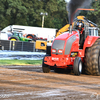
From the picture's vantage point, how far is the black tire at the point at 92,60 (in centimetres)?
1101

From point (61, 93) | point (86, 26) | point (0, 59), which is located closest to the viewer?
point (61, 93)

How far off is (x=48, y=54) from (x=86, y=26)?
6.52 feet

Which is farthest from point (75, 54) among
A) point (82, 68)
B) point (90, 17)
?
point (90, 17)

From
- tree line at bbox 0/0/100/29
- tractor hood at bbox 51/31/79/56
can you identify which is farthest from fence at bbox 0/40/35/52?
tree line at bbox 0/0/100/29

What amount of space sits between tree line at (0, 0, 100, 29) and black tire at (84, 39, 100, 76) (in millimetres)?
55129

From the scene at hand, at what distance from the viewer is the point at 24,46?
90.8ft

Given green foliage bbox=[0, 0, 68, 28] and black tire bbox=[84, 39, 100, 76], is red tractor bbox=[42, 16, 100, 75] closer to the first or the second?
black tire bbox=[84, 39, 100, 76]

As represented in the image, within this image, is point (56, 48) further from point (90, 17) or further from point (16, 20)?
point (90, 17)

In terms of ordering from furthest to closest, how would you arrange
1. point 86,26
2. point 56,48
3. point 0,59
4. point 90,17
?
point 90,17 → point 0,59 → point 86,26 → point 56,48

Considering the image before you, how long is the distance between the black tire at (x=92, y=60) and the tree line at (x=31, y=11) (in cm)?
5513

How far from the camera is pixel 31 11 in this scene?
6906 cm

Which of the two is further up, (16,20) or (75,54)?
(16,20)

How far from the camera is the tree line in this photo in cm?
6575

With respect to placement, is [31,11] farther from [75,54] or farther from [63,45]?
[63,45]
